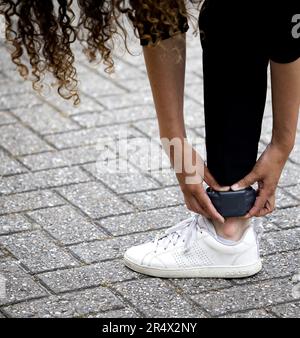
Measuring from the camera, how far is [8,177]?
3.58m

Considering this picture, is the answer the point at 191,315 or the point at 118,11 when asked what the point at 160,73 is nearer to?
the point at 118,11

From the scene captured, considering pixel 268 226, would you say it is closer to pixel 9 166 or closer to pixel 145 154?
pixel 145 154

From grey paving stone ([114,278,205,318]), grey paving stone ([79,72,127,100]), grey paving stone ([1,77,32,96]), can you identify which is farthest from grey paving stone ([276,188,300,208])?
grey paving stone ([1,77,32,96])

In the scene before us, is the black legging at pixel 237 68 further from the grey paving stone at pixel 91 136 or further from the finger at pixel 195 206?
the grey paving stone at pixel 91 136

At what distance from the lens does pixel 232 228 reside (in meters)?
2.84

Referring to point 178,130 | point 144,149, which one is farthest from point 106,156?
point 178,130

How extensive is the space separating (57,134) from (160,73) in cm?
149

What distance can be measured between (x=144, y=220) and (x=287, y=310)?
0.75m

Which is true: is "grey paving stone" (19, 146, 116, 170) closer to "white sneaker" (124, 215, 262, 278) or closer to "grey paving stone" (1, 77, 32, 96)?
"grey paving stone" (1, 77, 32, 96)

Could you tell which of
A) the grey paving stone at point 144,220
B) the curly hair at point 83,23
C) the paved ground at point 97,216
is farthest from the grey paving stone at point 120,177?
the curly hair at point 83,23

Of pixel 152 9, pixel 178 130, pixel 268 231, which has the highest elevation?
pixel 152 9

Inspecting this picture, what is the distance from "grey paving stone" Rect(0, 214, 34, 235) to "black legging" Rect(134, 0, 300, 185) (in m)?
0.74

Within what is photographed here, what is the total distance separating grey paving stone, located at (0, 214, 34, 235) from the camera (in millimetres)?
3150

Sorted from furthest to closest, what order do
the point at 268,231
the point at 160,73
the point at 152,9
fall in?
the point at 268,231 < the point at 160,73 < the point at 152,9
